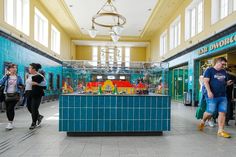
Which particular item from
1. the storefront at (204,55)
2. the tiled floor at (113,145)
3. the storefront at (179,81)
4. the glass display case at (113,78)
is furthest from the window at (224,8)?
the glass display case at (113,78)

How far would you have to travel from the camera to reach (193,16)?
11.6 meters

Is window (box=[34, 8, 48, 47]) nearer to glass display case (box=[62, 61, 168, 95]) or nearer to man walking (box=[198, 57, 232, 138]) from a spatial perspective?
glass display case (box=[62, 61, 168, 95])

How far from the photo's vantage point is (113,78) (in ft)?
13.9

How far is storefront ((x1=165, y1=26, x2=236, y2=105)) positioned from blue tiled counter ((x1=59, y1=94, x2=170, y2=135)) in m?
4.63

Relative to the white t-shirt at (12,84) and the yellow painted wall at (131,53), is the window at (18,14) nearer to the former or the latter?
the white t-shirt at (12,84)

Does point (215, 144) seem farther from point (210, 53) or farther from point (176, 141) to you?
point (210, 53)

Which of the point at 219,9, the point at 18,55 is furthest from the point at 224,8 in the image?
the point at 18,55

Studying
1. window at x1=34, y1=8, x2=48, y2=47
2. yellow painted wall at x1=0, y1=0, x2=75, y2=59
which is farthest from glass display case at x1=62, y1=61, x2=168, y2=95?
window at x1=34, y1=8, x2=48, y2=47

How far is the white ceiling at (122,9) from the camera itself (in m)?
12.3

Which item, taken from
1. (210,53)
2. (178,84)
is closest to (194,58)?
(210,53)

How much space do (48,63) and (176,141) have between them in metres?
11.9

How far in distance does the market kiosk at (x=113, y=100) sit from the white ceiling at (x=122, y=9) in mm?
8768

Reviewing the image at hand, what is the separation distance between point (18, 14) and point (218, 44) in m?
8.45

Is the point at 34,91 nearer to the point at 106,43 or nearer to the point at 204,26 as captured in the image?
the point at 204,26
